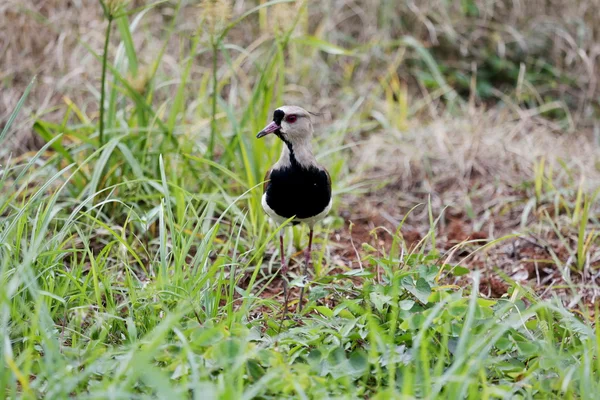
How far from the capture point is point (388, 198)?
15.9 ft

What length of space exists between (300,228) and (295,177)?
853 millimetres

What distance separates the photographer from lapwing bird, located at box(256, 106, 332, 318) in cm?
314

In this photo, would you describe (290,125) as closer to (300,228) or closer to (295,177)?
(295,177)

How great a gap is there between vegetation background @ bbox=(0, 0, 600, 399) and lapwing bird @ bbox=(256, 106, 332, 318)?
0.23 metres

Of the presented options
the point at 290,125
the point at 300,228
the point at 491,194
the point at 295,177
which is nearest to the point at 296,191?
the point at 295,177

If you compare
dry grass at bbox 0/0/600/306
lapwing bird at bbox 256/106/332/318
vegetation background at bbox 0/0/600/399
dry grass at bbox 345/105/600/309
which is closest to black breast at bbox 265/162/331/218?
lapwing bird at bbox 256/106/332/318

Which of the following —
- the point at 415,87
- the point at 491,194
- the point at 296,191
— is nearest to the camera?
the point at 296,191

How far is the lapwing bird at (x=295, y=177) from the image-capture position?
3.14 m

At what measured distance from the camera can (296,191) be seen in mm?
3133

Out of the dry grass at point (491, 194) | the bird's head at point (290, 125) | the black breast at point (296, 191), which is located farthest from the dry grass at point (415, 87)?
the black breast at point (296, 191)

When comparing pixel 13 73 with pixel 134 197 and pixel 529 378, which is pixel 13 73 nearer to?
pixel 134 197

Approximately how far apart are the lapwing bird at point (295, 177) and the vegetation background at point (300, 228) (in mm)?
227

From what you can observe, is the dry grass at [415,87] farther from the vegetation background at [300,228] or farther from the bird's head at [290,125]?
the bird's head at [290,125]

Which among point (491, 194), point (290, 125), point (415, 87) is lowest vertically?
point (491, 194)
